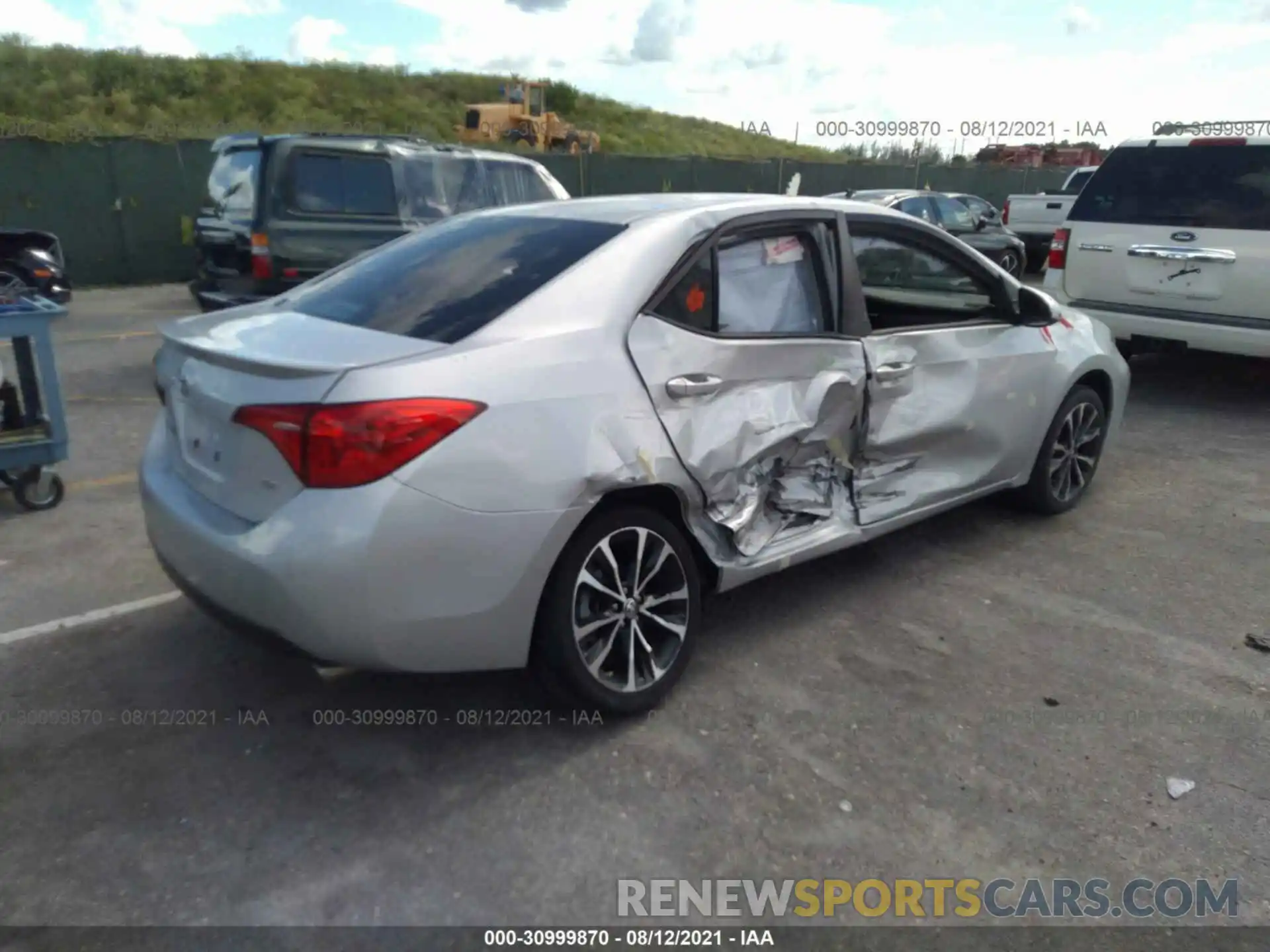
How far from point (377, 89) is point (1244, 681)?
156 feet

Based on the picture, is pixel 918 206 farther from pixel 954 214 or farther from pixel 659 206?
pixel 659 206

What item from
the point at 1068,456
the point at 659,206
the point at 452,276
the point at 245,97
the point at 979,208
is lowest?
the point at 1068,456

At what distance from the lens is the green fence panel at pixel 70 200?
15.2 m

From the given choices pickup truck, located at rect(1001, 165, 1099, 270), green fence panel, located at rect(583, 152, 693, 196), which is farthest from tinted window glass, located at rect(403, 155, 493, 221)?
pickup truck, located at rect(1001, 165, 1099, 270)

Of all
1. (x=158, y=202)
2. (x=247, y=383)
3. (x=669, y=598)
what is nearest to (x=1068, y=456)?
(x=669, y=598)

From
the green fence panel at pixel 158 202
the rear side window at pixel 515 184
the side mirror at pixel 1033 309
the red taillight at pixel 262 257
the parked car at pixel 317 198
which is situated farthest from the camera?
the green fence panel at pixel 158 202

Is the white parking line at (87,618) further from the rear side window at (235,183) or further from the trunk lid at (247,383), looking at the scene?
the rear side window at (235,183)

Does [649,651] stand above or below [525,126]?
below

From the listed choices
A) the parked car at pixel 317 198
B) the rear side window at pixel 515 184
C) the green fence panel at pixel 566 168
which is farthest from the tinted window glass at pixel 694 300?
the green fence panel at pixel 566 168

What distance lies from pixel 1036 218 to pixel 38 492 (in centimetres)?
1822

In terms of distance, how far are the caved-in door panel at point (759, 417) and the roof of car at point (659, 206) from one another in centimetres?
48

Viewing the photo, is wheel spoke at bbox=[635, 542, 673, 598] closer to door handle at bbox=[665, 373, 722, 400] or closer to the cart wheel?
door handle at bbox=[665, 373, 722, 400]

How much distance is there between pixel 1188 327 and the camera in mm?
7523

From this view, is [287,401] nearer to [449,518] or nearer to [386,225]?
[449,518]
